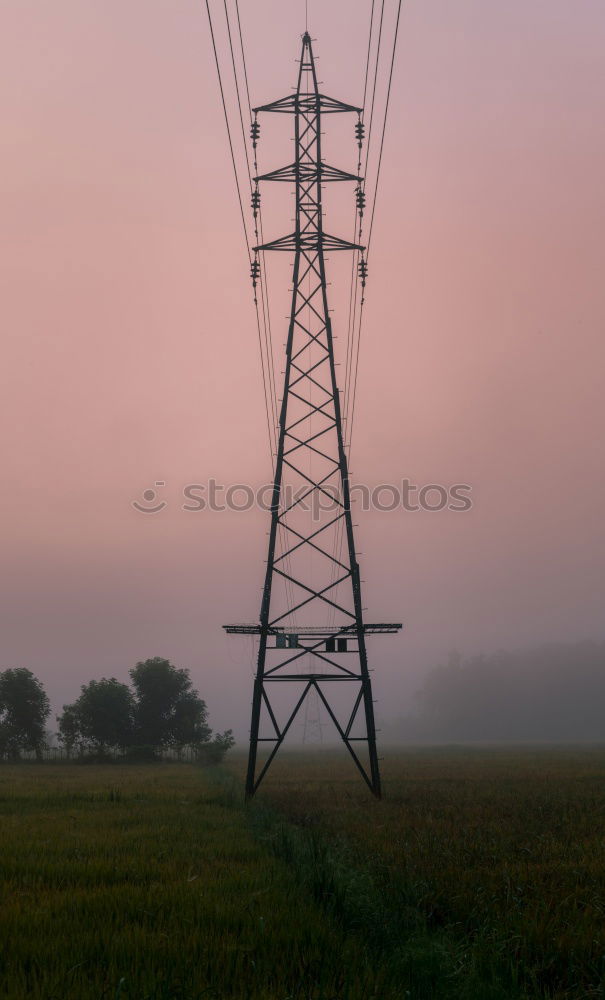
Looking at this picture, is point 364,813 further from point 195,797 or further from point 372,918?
point 372,918

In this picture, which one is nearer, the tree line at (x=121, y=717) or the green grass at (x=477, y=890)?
the green grass at (x=477, y=890)

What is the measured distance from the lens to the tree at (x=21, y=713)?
67875 mm

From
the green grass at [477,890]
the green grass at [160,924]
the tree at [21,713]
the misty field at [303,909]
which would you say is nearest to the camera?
the green grass at [160,924]

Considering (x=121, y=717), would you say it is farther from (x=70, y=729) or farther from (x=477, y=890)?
(x=477, y=890)

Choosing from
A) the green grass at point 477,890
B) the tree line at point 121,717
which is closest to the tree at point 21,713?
the tree line at point 121,717

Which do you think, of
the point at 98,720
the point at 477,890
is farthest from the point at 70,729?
the point at 477,890

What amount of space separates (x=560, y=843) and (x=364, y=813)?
22.0ft

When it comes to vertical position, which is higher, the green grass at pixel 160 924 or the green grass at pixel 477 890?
the green grass at pixel 160 924

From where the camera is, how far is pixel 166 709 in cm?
7169

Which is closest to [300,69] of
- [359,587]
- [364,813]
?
[359,587]

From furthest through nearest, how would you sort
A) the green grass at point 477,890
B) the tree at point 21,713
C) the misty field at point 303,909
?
the tree at point 21,713, the green grass at point 477,890, the misty field at point 303,909

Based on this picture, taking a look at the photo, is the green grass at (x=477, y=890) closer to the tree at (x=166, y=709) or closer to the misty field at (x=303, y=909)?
the misty field at (x=303, y=909)

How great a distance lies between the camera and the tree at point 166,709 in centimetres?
7056

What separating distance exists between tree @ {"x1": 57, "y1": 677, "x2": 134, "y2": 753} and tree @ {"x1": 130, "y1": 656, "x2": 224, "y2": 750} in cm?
138
